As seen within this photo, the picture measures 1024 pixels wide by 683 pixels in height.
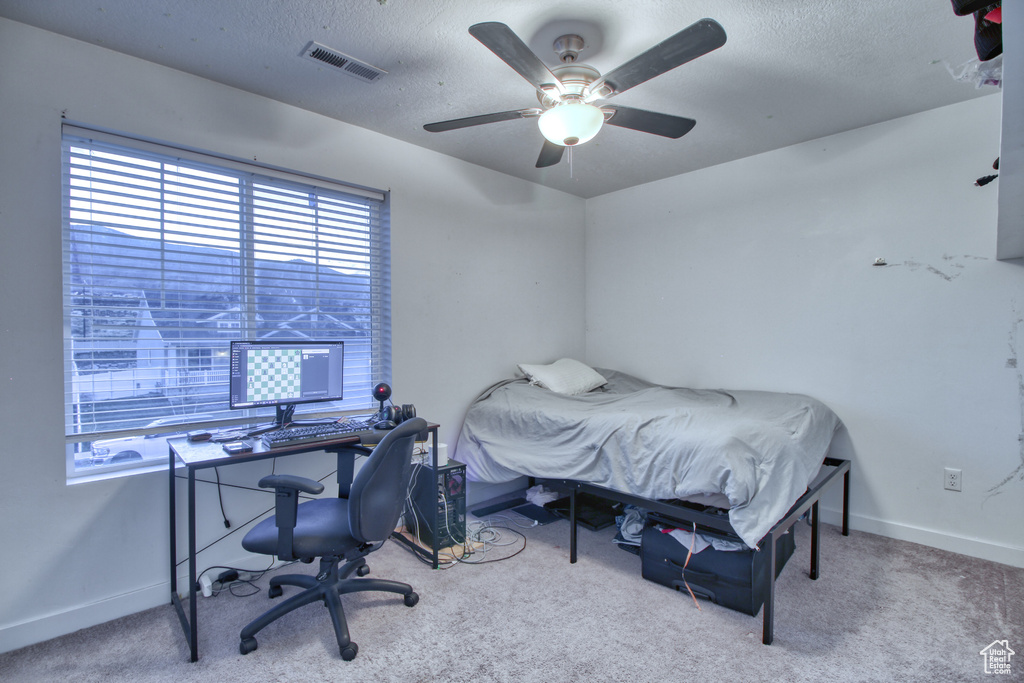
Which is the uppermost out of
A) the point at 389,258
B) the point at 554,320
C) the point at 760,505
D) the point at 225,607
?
the point at 389,258

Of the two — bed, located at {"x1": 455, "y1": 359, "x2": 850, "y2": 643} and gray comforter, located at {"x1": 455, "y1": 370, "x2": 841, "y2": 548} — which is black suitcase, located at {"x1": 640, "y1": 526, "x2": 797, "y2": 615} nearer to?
bed, located at {"x1": 455, "y1": 359, "x2": 850, "y2": 643}

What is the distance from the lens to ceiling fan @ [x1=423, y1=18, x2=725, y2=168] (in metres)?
1.48

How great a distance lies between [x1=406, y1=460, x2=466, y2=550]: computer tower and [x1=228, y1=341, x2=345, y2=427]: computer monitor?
0.66 meters

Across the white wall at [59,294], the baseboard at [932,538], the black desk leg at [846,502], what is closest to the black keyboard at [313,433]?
the white wall at [59,294]

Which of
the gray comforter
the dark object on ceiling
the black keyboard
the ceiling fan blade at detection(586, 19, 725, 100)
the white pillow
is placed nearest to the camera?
the dark object on ceiling

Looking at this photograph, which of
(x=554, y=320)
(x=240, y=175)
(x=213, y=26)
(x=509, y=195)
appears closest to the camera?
(x=213, y=26)

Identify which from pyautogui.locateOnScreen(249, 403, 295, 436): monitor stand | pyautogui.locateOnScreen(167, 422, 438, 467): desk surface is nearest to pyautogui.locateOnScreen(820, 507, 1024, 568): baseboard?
pyautogui.locateOnScreen(167, 422, 438, 467): desk surface

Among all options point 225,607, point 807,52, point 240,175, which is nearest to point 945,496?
point 807,52

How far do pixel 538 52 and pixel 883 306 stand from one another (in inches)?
94.4

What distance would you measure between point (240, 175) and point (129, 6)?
79 centimetres

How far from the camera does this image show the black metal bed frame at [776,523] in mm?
1841

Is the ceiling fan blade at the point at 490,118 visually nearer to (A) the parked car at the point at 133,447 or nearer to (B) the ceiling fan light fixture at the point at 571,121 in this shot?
(B) the ceiling fan light fixture at the point at 571,121

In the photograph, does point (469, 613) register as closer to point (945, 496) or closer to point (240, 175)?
point (240, 175)

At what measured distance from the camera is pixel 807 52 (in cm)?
207
